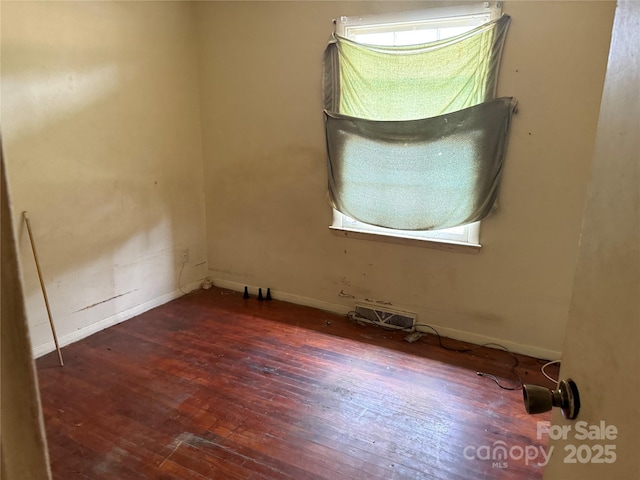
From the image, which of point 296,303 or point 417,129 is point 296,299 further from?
point 417,129

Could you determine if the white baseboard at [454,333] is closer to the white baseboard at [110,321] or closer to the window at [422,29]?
the white baseboard at [110,321]

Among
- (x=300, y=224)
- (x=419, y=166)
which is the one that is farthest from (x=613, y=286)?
(x=300, y=224)

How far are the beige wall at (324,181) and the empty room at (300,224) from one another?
0.05 feet

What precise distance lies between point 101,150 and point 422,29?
2.46 metres

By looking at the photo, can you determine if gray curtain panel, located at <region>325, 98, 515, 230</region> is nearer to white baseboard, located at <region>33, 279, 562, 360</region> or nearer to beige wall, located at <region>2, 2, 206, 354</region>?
white baseboard, located at <region>33, 279, 562, 360</region>

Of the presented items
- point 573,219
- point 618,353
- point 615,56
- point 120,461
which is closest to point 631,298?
point 618,353

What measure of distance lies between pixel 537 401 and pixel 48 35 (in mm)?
3199

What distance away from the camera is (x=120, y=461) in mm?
1785

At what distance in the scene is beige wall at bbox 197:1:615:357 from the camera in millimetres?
2393

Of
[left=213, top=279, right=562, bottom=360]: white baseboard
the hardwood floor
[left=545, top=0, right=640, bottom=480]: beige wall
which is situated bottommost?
the hardwood floor

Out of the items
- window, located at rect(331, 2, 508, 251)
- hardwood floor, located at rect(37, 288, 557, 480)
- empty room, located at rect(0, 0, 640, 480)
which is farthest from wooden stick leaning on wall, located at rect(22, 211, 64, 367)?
window, located at rect(331, 2, 508, 251)

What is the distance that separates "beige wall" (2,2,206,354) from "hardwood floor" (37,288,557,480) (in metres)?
0.46

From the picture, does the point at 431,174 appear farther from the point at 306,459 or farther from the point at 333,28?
the point at 306,459

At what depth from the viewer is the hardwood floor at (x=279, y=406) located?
1.78 metres
